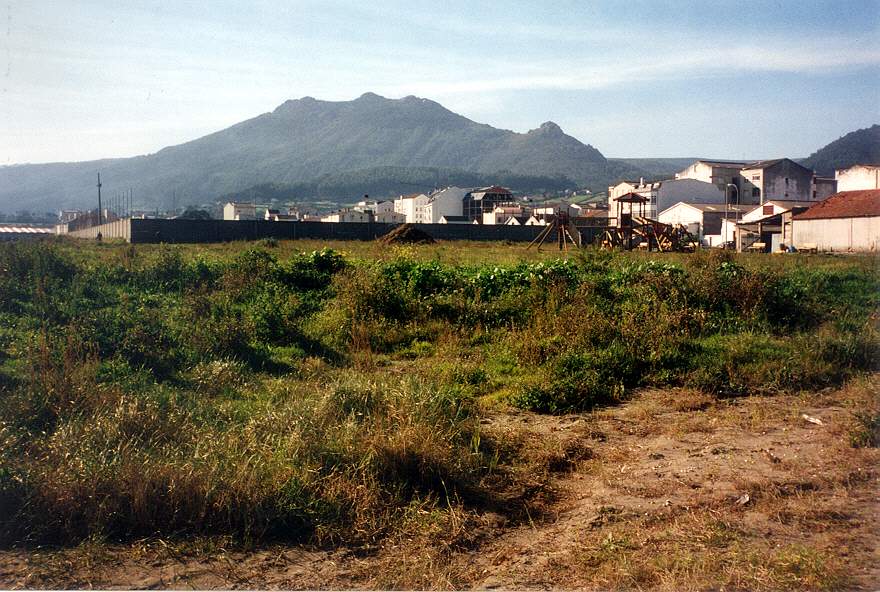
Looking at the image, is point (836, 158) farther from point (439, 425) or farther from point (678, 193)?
point (439, 425)

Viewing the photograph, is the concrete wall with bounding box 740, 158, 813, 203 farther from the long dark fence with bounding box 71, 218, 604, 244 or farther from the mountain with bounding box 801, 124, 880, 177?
the long dark fence with bounding box 71, 218, 604, 244

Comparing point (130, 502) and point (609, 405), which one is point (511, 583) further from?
point (609, 405)

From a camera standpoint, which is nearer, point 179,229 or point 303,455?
point 303,455

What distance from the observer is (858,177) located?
161 feet

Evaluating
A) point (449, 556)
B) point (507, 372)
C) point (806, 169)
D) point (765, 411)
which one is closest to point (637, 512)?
point (449, 556)

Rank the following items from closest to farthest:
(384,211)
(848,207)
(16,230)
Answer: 1. (848,207)
2. (16,230)
3. (384,211)

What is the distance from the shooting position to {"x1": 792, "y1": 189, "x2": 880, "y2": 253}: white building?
32.6 m

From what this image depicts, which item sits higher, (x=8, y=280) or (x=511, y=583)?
(x=8, y=280)

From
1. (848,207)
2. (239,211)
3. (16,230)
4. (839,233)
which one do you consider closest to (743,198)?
(848,207)

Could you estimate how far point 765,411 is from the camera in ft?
21.9

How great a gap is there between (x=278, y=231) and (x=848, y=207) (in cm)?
3040

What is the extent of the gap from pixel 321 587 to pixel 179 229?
37.5 meters

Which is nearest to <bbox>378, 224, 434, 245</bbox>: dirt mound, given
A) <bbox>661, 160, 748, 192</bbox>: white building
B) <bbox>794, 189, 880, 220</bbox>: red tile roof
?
<bbox>794, 189, 880, 220</bbox>: red tile roof

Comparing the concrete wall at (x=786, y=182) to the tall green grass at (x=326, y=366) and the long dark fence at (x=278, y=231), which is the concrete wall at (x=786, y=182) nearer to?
the long dark fence at (x=278, y=231)
